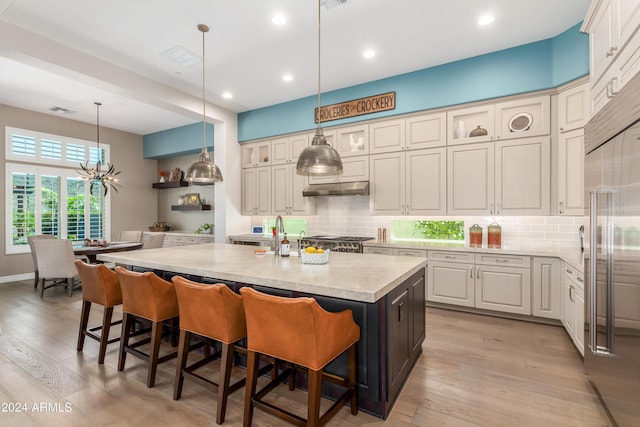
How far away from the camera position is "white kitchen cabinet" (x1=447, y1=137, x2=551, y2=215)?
375 cm

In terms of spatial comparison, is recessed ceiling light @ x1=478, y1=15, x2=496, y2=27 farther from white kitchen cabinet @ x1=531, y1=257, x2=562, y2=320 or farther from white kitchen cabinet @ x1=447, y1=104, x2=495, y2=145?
white kitchen cabinet @ x1=531, y1=257, x2=562, y2=320

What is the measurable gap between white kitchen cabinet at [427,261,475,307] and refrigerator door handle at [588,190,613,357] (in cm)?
181

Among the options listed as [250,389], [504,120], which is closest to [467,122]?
[504,120]

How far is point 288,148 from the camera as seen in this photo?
574cm

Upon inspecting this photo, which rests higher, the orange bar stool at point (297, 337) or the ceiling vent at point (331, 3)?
the ceiling vent at point (331, 3)

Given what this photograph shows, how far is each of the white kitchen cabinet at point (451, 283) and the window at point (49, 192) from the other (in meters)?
7.20

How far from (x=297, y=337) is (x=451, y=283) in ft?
9.75

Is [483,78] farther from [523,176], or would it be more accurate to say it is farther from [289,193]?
[289,193]

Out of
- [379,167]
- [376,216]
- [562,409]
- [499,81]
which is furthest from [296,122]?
[562,409]

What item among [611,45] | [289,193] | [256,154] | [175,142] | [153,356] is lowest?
[153,356]

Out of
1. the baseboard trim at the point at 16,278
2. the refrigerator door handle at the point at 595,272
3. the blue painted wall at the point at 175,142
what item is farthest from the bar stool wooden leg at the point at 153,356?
the baseboard trim at the point at 16,278

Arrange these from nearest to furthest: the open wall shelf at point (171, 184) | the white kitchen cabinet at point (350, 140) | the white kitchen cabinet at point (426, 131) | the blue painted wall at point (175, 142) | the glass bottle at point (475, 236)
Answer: the glass bottle at point (475, 236) → the white kitchen cabinet at point (426, 131) → the white kitchen cabinet at point (350, 140) → the blue painted wall at point (175, 142) → the open wall shelf at point (171, 184)

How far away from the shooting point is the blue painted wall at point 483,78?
11.4 feet

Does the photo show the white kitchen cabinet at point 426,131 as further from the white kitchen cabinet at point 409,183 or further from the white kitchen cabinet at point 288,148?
the white kitchen cabinet at point 288,148
